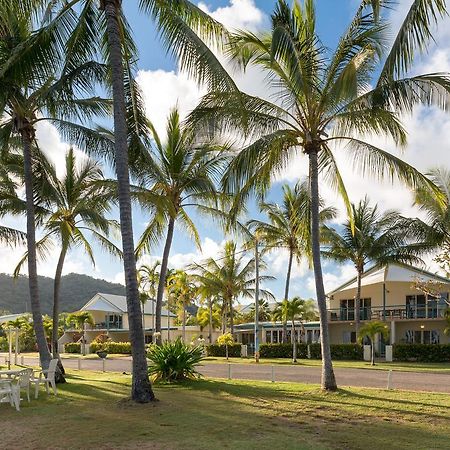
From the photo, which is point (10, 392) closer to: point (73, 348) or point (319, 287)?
point (319, 287)

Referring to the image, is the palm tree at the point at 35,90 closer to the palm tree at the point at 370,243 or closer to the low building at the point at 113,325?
the palm tree at the point at 370,243

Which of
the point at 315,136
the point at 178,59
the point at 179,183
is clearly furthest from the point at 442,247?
the point at 178,59

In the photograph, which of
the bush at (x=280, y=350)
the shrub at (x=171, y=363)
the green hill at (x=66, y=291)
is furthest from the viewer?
the green hill at (x=66, y=291)

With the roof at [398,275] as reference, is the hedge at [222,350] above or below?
below

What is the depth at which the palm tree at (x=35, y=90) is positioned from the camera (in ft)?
43.1

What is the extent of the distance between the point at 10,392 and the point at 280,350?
27.7 meters

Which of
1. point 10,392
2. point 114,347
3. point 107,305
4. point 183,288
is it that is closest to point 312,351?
point 183,288

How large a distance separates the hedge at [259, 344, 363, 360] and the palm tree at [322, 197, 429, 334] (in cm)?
202

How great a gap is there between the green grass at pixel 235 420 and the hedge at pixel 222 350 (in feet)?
83.6

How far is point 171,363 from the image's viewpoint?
16328 millimetres

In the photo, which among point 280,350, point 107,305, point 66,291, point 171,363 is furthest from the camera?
point 66,291

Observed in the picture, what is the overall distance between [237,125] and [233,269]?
29.6 metres

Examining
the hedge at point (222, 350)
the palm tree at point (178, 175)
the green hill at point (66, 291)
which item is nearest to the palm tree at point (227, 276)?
the hedge at point (222, 350)

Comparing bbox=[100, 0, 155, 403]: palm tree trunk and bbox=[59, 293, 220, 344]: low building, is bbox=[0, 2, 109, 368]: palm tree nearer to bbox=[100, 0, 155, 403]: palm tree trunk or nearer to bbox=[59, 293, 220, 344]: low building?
bbox=[100, 0, 155, 403]: palm tree trunk
